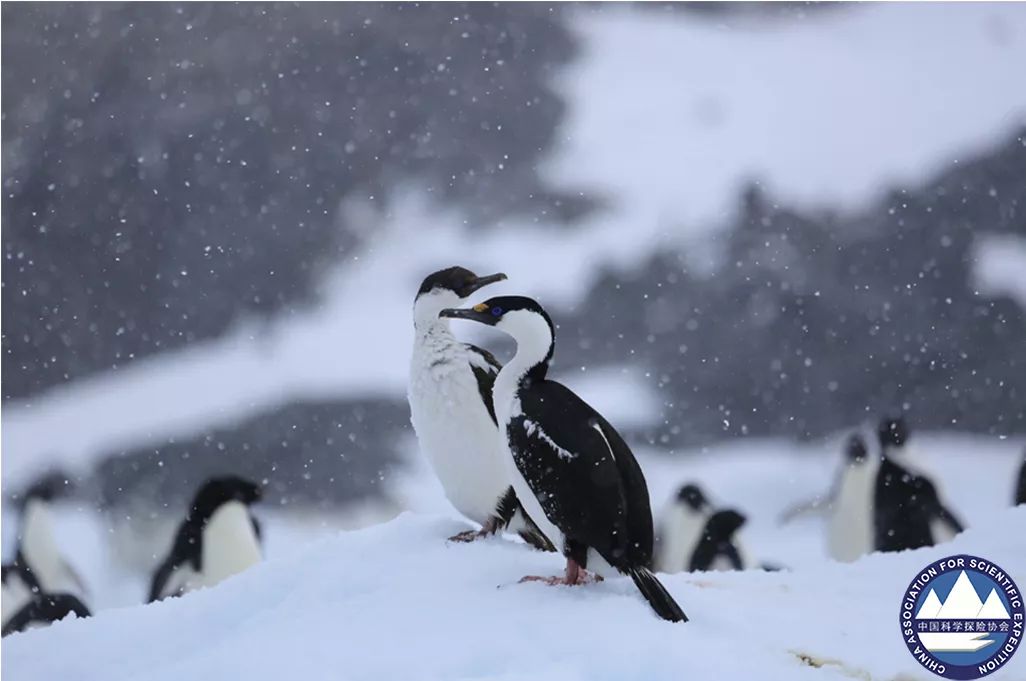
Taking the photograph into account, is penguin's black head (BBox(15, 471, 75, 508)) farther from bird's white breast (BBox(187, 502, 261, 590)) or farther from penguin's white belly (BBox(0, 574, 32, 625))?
bird's white breast (BBox(187, 502, 261, 590))

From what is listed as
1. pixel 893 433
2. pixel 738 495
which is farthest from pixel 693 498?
pixel 738 495

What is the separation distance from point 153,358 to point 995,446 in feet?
20.5

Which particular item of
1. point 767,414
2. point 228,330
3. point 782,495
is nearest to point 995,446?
point 782,495

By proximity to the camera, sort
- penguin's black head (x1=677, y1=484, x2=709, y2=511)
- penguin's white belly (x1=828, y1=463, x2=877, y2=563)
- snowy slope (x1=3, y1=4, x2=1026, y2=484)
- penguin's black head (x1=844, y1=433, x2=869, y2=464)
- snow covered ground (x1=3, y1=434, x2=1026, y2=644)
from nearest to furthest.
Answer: penguin's white belly (x1=828, y1=463, x2=877, y2=563) → penguin's black head (x1=844, y1=433, x2=869, y2=464) → penguin's black head (x1=677, y1=484, x2=709, y2=511) → snow covered ground (x1=3, y1=434, x2=1026, y2=644) → snowy slope (x1=3, y1=4, x2=1026, y2=484)

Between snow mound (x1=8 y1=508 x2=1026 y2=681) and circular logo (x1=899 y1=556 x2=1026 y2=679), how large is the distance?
1.9 inches

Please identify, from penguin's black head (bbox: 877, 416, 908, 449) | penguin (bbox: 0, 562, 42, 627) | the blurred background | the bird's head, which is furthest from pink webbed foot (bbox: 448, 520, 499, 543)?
the blurred background

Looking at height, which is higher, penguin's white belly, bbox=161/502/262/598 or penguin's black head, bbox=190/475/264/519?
penguin's black head, bbox=190/475/264/519

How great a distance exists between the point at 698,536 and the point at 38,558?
291 centimetres

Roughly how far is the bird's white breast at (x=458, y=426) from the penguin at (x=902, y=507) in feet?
8.20

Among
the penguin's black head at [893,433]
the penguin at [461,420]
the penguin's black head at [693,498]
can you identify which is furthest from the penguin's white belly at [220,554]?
the penguin's black head at [893,433]

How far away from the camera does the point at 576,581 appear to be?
1.90 meters

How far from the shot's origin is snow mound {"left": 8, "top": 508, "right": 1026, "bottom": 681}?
1.77m

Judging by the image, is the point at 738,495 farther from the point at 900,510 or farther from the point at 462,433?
the point at 462,433

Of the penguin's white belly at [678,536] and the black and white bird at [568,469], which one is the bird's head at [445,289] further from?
the penguin's white belly at [678,536]
